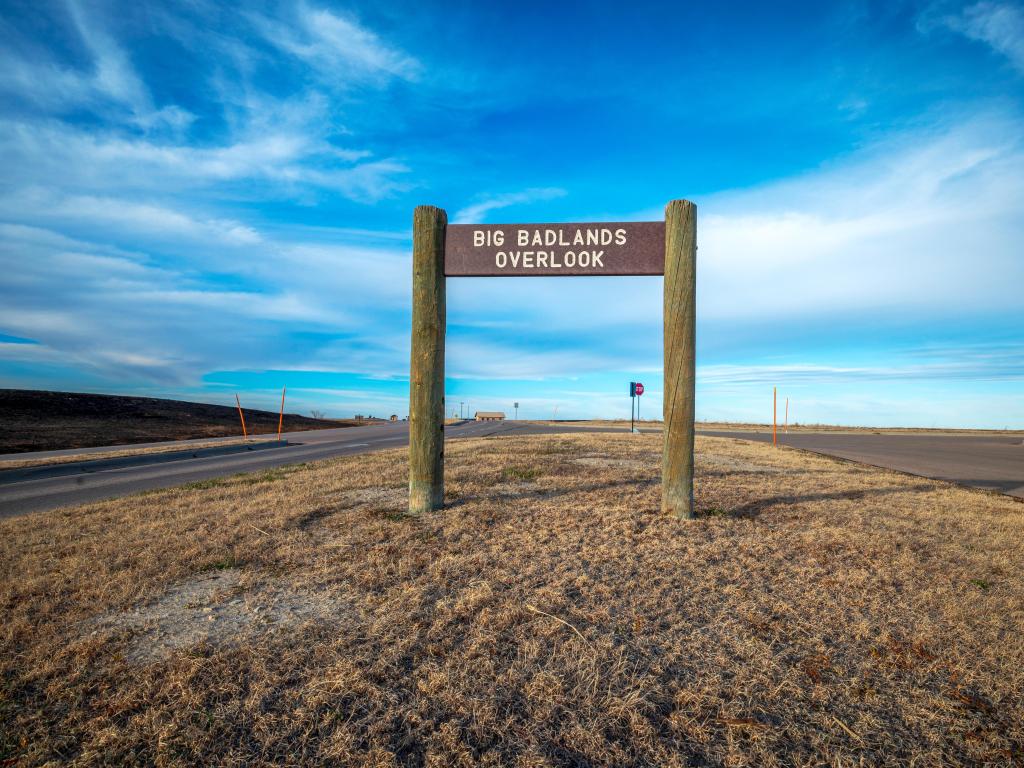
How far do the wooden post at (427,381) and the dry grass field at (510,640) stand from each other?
429 mm

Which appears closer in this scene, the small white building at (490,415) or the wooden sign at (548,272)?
the wooden sign at (548,272)

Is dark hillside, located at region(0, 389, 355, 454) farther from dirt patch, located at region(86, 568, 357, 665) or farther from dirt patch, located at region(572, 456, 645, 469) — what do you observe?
dirt patch, located at region(86, 568, 357, 665)

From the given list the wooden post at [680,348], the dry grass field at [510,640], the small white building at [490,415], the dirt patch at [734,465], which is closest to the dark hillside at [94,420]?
the dry grass field at [510,640]

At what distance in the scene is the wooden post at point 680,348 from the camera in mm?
5344

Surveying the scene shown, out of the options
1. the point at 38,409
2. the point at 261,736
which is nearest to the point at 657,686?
the point at 261,736

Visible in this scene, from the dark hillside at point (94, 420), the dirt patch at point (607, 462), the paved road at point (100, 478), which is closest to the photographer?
the paved road at point (100, 478)

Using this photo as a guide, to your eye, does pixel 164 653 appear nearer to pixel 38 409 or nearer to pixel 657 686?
pixel 657 686

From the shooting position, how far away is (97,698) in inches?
88.9

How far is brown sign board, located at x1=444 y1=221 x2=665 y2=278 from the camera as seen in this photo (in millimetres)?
5594

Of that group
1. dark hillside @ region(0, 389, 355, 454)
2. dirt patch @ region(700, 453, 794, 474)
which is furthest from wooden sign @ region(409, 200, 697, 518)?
dark hillside @ region(0, 389, 355, 454)

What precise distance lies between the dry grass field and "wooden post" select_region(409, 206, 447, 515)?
1.41 feet

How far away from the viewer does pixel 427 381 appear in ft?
18.2

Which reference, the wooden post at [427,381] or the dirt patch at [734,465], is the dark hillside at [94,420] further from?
the dirt patch at [734,465]

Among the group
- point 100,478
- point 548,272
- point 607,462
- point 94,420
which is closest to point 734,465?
point 607,462
